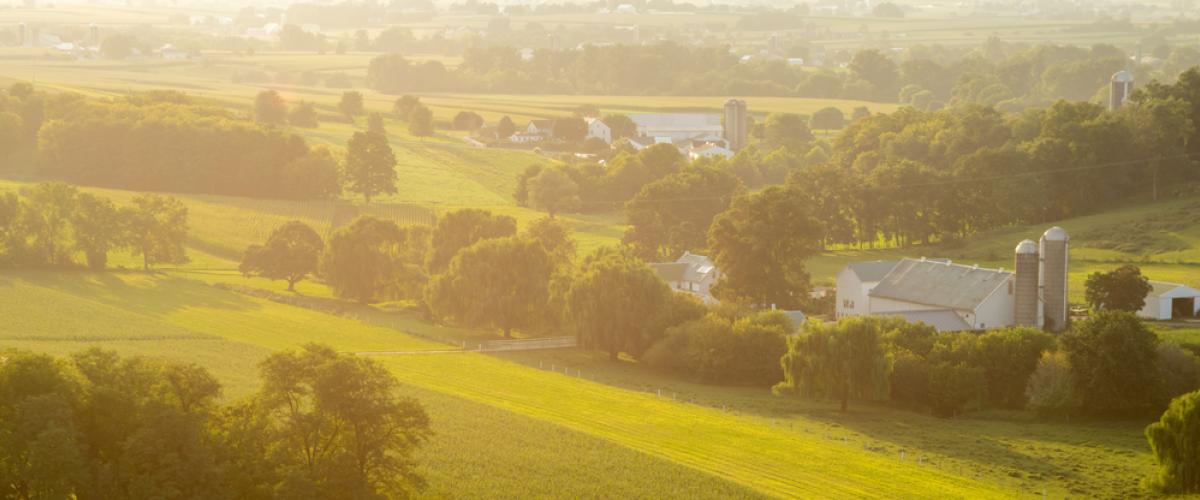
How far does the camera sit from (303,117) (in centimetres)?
11394

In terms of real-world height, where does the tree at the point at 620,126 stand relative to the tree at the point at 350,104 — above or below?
below

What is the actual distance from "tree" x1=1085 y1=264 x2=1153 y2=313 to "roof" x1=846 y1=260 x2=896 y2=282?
815 centimetres

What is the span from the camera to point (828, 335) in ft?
159

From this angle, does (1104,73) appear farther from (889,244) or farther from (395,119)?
(889,244)

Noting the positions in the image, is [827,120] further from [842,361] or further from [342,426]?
[342,426]

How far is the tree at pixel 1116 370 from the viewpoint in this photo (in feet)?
152

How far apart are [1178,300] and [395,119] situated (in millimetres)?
77841

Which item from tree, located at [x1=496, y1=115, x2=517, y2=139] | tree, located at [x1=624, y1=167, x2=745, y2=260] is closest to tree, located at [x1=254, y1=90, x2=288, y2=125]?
tree, located at [x1=496, y1=115, x2=517, y2=139]

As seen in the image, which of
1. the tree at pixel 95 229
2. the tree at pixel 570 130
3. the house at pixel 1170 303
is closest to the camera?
the house at pixel 1170 303

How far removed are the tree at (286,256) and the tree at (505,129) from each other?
165ft

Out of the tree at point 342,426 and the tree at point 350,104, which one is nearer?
the tree at point 342,426

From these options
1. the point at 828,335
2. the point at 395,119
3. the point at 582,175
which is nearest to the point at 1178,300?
the point at 828,335

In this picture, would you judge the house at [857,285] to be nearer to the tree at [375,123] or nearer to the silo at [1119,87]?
the silo at [1119,87]

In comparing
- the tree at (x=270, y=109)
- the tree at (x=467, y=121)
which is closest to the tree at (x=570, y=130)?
the tree at (x=467, y=121)
